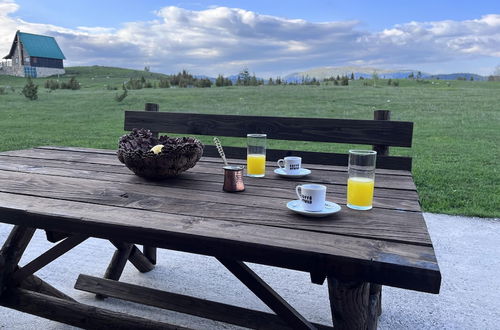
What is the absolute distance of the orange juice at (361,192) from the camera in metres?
1.37

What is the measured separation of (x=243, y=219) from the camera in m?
1.29

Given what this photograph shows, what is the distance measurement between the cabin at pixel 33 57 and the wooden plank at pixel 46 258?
4411 cm

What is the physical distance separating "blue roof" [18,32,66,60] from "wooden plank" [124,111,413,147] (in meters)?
44.4

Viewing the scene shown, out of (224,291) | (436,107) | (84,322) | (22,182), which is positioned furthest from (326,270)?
(436,107)

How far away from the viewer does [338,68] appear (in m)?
22.2

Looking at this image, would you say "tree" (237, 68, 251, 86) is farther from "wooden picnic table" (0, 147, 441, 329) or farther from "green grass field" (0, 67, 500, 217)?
"wooden picnic table" (0, 147, 441, 329)

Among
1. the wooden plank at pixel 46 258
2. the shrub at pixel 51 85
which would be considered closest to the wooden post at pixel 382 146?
the wooden plank at pixel 46 258

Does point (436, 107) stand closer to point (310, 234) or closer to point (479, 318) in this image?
point (479, 318)

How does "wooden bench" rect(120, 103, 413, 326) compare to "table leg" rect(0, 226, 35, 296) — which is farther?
"wooden bench" rect(120, 103, 413, 326)

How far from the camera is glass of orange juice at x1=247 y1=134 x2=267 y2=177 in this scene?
1868mm

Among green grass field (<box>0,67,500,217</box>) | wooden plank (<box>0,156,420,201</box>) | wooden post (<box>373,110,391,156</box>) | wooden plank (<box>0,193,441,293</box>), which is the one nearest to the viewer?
wooden plank (<box>0,193,441,293</box>)

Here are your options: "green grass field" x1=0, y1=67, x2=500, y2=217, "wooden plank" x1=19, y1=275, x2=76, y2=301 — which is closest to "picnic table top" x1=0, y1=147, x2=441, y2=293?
"wooden plank" x1=19, y1=275, x2=76, y2=301

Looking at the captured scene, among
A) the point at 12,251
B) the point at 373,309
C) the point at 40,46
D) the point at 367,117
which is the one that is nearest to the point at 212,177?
the point at 373,309

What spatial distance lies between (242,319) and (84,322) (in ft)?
2.09
